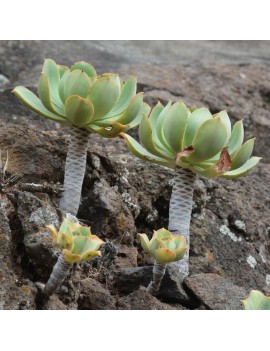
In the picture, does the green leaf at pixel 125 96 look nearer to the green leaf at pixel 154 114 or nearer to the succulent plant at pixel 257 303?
the green leaf at pixel 154 114

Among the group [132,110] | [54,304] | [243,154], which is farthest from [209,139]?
[54,304]

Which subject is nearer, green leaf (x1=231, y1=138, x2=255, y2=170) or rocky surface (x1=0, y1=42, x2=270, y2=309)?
rocky surface (x1=0, y1=42, x2=270, y2=309)

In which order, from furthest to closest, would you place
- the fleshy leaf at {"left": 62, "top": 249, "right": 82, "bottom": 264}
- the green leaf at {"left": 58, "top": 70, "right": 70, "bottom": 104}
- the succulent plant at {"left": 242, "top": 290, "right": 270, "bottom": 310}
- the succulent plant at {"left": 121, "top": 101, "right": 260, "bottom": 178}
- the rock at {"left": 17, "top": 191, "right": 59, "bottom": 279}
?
the green leaf at {"left": 58, "top": 70, "right": 70, "bottom": 104}
the succulent plant at {"left": 121, "top": 101, "right": 260, "bottom": 178}
the rock at {"left": 17, "top": 191, "right": 59, "bottom": 279}
the succulent plant at {"left": 242, "top": 290, "right": 270, "bottom": 310}
the fleshy leaf at {"left": 62, "top": 249, "right": 82, "bottom": 264}

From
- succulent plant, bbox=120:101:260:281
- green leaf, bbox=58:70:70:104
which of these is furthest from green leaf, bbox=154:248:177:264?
green leaf, bbox=58:70:70:104

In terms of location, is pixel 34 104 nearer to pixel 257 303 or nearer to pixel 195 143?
pixel 195 143

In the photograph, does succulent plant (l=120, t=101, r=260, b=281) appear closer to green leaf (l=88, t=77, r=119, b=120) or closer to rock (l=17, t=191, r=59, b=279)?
green leaf (l=88, t=77, r=119, b=120)

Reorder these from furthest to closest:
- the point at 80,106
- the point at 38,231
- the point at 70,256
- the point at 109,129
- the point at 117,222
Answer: the point at 117,222 < the point at 109,129 < the point at 80,106 < the point at 38,231 < the point at 70,256

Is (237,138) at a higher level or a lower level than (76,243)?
higher

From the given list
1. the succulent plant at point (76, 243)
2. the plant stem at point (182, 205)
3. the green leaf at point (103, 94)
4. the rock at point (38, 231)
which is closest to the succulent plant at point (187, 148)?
the plant stem at point (182, 205)
